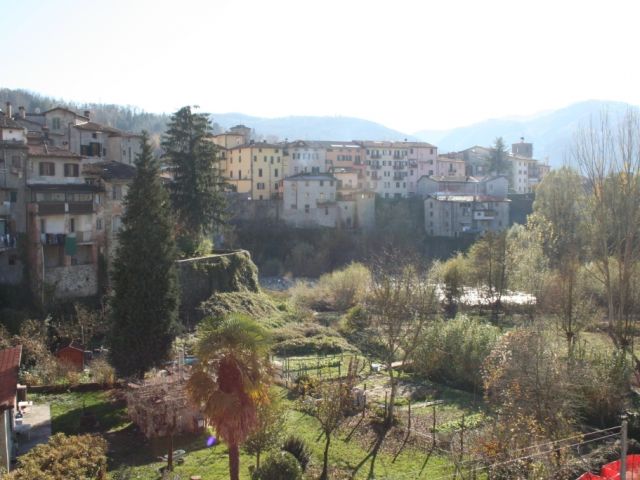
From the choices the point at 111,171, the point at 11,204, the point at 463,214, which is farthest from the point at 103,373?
the point at 463,214

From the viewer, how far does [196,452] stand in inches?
826

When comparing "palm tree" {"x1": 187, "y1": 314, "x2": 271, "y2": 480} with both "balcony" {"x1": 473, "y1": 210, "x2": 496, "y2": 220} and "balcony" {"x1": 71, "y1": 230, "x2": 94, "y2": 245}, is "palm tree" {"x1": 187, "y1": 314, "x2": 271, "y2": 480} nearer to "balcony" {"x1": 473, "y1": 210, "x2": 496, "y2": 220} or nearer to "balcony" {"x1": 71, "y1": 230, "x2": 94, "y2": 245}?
"balcony" {"x1": 71, "y1": 230, "x2": 94, "y2": 245}

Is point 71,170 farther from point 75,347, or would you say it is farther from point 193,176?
point 75,347

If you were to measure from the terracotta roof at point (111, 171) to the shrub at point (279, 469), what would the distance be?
27697 mm

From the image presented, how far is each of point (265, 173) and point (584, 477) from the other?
2539 inches

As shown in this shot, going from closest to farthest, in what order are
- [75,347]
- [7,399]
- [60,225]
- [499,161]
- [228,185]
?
[7,399] → [75,347] → [60,225] → [228,185] → [499,161]

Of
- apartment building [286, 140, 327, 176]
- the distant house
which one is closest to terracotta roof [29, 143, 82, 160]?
the distant house

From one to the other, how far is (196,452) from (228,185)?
109 feet

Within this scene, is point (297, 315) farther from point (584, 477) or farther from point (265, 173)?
point (265, 173)

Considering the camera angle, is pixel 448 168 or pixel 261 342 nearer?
pixel 261 342

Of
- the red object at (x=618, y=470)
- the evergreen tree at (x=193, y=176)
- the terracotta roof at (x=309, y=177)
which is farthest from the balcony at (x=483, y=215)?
the red object at (x=618, y=470)

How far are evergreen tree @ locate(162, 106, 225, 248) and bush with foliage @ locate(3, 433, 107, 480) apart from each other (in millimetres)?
30232

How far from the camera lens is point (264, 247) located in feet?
232

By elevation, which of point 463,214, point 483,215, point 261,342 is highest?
point 463,214
